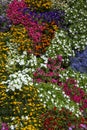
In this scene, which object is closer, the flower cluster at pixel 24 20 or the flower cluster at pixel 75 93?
the flower cluster at pixel 75 93

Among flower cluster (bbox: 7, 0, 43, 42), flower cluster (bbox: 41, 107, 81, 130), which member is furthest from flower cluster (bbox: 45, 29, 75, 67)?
flower cluster (bbox: 41, 107, 81, 130)

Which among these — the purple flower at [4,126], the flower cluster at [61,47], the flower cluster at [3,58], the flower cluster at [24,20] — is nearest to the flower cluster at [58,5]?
the flower cluster at [24,20]

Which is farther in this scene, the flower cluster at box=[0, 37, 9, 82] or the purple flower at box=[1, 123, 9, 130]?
the flower cluster at box=[0, 37, 9, 82]

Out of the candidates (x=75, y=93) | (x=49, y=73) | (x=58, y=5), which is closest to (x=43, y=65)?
(x=49, y=73)

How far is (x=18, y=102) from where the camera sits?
8.91 metres

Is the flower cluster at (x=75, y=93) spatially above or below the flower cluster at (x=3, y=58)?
below

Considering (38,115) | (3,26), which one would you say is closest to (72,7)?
(3,26)

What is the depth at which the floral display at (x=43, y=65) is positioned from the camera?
8875mm

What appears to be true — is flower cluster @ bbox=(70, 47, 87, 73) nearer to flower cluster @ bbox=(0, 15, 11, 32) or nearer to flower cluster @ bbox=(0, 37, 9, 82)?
flower cluster @ bbox=(0, 37, 9, 82)

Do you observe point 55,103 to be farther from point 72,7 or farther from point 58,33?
point 72,7

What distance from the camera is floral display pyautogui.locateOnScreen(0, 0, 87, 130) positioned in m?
8.88

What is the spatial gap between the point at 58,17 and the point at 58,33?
773 mm

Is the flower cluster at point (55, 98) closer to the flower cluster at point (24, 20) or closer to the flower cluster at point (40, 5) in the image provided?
the flower cluster at point (24, 20)

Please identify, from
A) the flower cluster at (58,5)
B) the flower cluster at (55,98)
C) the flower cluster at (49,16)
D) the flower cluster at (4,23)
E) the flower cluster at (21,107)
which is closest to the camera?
the flower cluster at (21,107)
